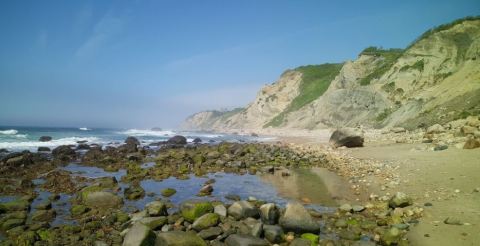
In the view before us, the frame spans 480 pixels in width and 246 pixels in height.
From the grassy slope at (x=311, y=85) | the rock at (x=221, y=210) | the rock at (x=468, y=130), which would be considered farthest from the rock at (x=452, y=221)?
the grassy slope at (x=311, y=85)

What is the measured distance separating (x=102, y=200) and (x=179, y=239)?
5.79m

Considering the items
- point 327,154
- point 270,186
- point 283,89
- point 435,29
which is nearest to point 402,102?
point 435,29

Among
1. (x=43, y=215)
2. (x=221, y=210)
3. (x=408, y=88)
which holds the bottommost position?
(x=43, y=215)

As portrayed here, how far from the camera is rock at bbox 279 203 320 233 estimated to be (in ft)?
28.5

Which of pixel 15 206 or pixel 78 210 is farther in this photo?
pixel 15 206

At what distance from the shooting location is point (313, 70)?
91375 mm

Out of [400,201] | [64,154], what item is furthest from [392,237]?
[64,154]

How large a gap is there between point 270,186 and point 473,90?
20616mm

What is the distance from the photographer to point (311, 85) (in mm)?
82000

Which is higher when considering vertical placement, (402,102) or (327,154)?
(402,102)

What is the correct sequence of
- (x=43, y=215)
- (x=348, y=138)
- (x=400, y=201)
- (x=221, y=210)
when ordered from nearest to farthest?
(x=400, y=201) < (x=221, y=210) < (x=43, y=215) < (x=348, y=138)

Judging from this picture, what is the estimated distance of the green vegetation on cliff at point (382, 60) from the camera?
47688 millimetres

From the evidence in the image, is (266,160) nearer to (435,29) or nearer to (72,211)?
(72,211)

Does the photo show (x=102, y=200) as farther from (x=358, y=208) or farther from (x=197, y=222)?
(x=358, y=208)
